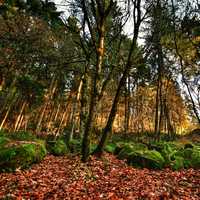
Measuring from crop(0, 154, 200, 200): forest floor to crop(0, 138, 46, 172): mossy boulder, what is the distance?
26 cm

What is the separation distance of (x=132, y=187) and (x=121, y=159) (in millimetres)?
5335

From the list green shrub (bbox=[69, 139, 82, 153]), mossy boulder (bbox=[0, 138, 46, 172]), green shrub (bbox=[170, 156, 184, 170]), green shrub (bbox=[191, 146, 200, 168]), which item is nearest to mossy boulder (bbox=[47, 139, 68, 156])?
green shrub (bbox=[69, 139, 82, 153])

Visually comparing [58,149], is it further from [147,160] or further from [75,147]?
[147,160]

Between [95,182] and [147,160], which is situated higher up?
[147,160]

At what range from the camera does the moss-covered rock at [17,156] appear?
9938 mm

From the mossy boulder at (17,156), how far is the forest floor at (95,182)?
262 mm

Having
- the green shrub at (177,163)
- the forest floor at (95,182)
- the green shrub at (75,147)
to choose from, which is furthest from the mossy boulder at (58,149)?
the green shrub at (177,163)

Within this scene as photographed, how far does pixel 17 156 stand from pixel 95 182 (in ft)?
9.84

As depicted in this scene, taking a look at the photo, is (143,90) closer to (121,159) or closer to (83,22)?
(83,22)

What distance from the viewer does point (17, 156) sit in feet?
33.3

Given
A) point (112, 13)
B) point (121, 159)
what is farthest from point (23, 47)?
point (121, 159)

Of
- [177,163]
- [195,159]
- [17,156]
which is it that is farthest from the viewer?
[195,159]

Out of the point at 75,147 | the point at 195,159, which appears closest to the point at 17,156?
the point at 75,147

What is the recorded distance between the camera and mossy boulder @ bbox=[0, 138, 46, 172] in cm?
994
